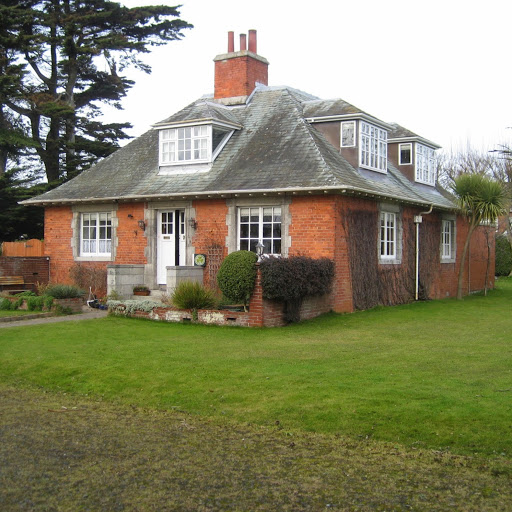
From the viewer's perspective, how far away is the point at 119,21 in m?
30.3

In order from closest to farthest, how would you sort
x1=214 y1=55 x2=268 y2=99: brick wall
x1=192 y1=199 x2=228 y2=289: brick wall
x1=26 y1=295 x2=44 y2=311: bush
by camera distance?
1. x1=26 y1=295 x2=44 y2=311: bush
2. x1=192 y1=199 x2=228 y2=289: brick wall
3. x1=214 y1=55 x2=268 y2=99: brick wall

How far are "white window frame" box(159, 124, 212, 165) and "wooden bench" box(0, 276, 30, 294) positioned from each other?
5737 mm

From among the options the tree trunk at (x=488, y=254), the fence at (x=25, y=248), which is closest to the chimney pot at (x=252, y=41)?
the fence at (x=25, y=248)

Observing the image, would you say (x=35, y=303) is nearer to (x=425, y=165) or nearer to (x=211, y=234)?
(x=211, y=234)

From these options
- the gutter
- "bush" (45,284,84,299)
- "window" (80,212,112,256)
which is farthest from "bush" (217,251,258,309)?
"window" (80,212,112,256)

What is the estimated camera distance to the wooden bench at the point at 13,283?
20.2 metres

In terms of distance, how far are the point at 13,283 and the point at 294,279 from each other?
1014 centimetres

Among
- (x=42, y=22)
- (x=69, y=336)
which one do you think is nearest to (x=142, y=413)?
(x=69, y=336)

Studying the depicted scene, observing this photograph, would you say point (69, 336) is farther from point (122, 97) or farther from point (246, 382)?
point (122, 97)

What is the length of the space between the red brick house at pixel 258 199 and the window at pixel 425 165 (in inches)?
6.4

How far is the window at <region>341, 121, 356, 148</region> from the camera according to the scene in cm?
1964

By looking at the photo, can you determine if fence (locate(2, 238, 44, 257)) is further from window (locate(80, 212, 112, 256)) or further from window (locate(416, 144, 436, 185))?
window (locate(416, 144, 436, 185))

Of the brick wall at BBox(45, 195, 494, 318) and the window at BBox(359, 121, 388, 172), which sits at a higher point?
the window at BBox(359, 121, 388, 172)

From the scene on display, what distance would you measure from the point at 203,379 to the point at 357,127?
1222 cm
